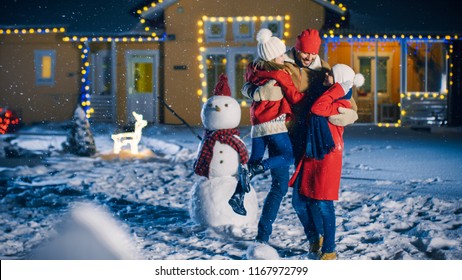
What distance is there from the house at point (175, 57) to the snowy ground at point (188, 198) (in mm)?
5619

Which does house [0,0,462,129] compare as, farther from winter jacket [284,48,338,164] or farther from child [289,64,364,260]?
child [289,64,364,260]

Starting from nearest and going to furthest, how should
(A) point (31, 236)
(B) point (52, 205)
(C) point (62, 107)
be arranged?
1. (A) point (31, 236)
2. (B) point (52, 205)
3. (C) point (62, 107)

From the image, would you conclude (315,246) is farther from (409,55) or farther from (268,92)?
(409,55)

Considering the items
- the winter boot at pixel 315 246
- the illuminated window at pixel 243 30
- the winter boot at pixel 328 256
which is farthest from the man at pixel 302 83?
the illuminated window at pixel 243 30

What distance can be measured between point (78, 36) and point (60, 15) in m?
2.56

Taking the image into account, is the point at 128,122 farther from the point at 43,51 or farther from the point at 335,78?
the point at 335,78

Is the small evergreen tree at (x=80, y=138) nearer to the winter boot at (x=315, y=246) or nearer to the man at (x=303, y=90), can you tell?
the man at (x=303, y=90)

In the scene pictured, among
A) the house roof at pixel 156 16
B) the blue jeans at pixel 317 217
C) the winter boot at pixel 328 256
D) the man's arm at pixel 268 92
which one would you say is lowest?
the winter boot at pixel 328 256

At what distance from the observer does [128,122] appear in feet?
60.1

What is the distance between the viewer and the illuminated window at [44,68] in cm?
1944

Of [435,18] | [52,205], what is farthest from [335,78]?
[435,18]

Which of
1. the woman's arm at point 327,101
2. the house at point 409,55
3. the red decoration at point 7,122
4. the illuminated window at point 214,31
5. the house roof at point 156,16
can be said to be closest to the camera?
the woman's arm at point 327,101

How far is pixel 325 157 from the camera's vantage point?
4.47 m

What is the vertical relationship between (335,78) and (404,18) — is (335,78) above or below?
below
